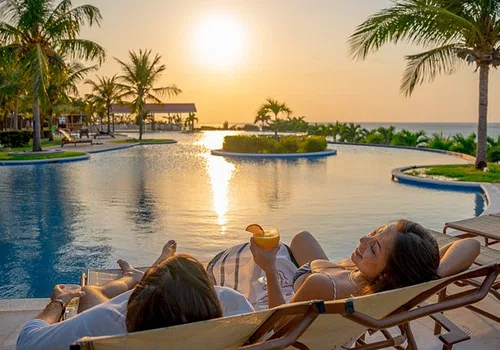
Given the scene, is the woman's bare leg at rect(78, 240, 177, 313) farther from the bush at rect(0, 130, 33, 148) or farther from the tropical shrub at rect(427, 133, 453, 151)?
the bush at rect(0, 130, 33, 148)

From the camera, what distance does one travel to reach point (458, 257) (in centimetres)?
198

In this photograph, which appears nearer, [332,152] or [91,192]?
[91,192]

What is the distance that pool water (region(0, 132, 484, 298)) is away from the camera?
5.57 metres

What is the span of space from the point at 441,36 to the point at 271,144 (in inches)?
353

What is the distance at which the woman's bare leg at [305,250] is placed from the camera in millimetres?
2693

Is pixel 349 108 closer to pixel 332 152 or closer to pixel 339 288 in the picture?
pixel 332 152

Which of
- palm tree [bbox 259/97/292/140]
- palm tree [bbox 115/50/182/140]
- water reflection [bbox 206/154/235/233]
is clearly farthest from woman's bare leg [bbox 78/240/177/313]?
palm tree [bbox 115/50/182/140]

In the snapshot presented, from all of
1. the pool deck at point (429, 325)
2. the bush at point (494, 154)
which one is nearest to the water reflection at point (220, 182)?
the pool deck at point (429, 325)

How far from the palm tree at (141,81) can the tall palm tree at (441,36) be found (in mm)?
18471

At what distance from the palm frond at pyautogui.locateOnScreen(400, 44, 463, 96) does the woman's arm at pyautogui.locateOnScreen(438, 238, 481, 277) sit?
38.0 ft

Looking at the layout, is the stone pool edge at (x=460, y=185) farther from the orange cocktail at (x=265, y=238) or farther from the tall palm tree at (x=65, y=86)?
the tall palm tree at (x=65, y=86)

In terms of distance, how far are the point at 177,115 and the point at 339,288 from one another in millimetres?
47593

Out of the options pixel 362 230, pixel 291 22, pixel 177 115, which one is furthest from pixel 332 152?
pixel 177 115

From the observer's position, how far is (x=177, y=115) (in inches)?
1911
